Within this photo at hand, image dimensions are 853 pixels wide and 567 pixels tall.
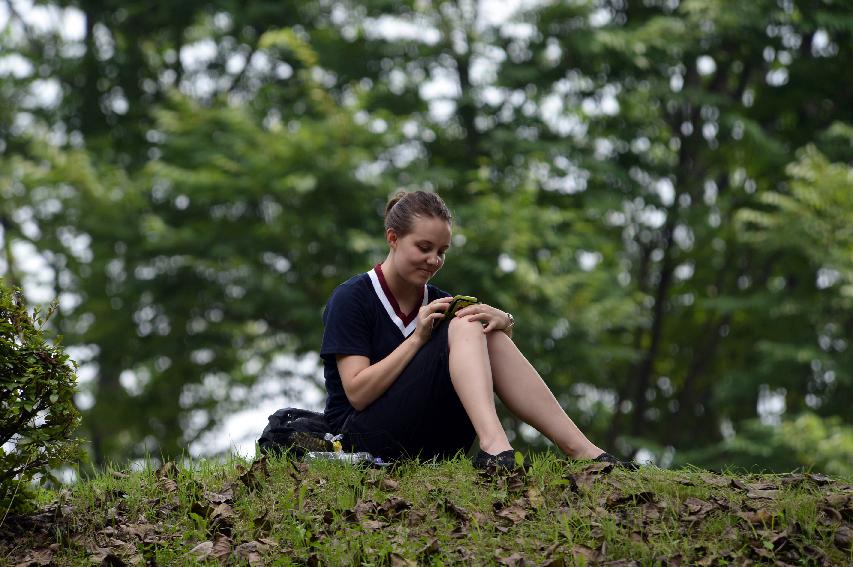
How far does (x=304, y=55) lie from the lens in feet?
51.6

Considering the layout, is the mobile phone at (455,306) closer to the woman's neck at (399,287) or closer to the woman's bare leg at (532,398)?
the woman's bare leg at (532,398)

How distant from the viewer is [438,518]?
5.27 meters

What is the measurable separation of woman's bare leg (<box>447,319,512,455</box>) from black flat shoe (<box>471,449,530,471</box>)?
0.02 metres

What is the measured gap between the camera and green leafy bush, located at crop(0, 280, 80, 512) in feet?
17.2

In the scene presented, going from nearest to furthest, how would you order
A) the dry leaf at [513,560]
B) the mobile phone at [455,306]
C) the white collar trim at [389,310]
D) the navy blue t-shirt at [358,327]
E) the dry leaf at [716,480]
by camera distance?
1. the dry leaf at [513,560]
2. the dry leaf at [716,480]
3. the mobile phone at [455,306]
4. the navy blue t-shirt at [358,327]
5. the white collar trim at [389,310]

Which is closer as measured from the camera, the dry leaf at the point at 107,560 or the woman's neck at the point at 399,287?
the dry leaf at the point at 107,560

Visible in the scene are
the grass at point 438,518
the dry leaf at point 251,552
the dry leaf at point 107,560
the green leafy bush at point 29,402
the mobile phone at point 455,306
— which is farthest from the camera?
the mobile phone at point 455,306

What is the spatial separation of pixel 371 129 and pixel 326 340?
9.58 m

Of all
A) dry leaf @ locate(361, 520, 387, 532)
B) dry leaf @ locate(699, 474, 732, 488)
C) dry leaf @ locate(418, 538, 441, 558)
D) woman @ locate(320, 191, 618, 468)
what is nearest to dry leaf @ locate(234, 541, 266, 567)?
dry leaf @ locate(361, 520, 387, 532)

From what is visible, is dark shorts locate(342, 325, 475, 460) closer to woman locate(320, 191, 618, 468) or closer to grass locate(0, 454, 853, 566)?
woman locate(320, 191, 618, 468)

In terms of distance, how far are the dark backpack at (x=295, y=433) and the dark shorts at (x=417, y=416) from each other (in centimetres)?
15

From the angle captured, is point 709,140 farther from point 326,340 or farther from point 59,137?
point 326,340

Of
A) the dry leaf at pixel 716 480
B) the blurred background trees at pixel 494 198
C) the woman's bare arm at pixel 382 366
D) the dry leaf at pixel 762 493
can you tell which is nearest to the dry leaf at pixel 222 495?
the woman's bare arm at pixel 382 366

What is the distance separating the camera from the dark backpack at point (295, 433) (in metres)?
6.09
